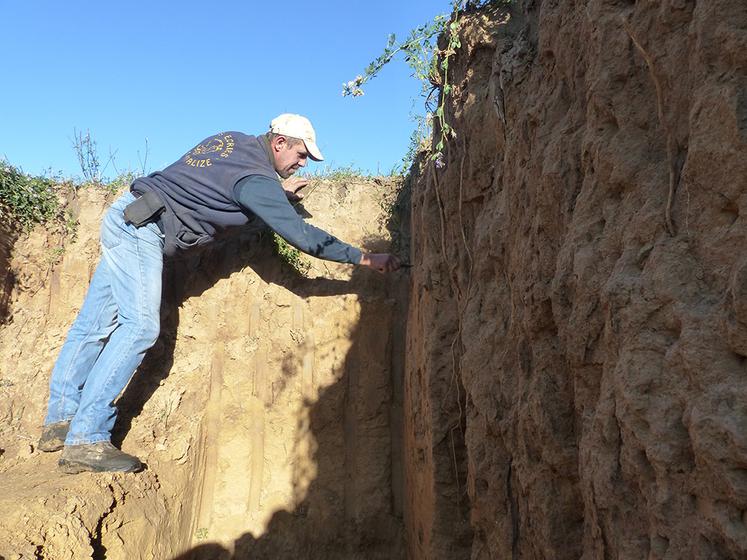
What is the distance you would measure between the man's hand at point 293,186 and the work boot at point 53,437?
7.12 ft

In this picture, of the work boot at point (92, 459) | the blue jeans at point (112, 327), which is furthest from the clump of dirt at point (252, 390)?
the blue jeans at point (112, 327)

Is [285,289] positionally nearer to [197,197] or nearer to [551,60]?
[197,197]

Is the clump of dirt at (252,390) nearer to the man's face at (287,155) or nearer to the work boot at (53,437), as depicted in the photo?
the work boot at (53,437)

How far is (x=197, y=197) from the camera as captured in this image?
4043 mm

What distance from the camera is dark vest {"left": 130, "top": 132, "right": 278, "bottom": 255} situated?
13.2 ft

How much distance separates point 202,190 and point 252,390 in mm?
1514

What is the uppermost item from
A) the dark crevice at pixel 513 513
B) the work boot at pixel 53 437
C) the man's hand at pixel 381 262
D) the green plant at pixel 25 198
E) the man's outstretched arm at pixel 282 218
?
the green plant at pixel 25 198

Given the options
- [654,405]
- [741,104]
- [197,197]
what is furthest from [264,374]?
[741,104]

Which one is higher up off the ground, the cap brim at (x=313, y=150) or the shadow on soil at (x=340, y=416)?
the cap brim at (x=313, y=150)

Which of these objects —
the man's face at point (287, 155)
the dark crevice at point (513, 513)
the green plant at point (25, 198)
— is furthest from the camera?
the green plant at point (25, 198)

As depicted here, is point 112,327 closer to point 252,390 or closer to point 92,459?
point 92,459

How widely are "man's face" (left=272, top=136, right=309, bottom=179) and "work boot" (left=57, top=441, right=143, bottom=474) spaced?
6.77 ft

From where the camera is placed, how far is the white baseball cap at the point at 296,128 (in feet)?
13.9

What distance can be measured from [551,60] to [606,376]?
3.98ft
